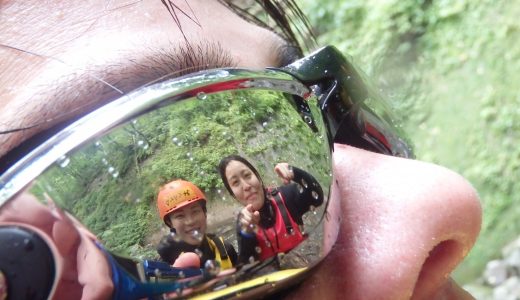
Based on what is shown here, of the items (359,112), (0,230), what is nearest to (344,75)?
(359,112)

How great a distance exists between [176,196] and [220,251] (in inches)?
3.7

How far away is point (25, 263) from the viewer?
0.71 m

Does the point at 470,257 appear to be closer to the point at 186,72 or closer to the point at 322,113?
the point at 322,113

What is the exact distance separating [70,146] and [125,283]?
183 mm

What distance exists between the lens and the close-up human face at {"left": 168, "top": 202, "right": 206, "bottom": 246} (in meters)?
0.79

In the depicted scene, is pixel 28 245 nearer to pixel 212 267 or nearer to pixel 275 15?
pixel 212 267

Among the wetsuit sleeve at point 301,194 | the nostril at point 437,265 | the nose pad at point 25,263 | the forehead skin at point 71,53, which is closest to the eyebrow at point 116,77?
the forehead skin at point 71,53

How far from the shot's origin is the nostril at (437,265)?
1002 millimetres

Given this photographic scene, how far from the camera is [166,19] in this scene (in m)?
0.99

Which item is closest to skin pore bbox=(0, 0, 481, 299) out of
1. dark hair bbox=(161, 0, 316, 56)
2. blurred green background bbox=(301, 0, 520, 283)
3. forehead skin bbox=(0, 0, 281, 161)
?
forehead skin bbox=(0, 0, 281, 161)

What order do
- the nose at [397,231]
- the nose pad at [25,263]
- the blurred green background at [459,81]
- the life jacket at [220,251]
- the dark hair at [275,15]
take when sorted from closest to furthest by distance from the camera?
the nose pad at [25,263]
the life jacket at [220,251]
the nose at [397,231]
the dark hair at [275,15]
the blurred green background at [459,81]

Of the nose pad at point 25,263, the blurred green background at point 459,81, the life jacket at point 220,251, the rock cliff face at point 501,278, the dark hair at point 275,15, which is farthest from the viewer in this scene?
the blurred green background at point 459,81

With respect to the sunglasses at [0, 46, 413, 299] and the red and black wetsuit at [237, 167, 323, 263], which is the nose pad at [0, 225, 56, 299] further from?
the red and black wetsuit at [237, 167, 323, 263]

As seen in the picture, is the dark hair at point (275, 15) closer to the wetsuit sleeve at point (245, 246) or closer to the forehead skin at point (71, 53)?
the forehead skin at point (71, 53)
